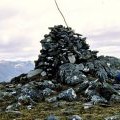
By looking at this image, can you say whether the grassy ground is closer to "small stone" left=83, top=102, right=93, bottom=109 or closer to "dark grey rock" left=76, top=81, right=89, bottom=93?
"small stone" left=83, top=102, right=93, bottom=109

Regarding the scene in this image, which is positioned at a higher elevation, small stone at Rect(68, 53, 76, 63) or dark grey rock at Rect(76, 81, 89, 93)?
small stone at Rect(68, 53, 76, 63)

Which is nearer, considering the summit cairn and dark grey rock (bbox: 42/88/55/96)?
dark grey rock (bbox: 42/88/55/96)

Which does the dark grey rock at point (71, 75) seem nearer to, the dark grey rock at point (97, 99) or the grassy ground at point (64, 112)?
the dark grey rock at point (97, 99)

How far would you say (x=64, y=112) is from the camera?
2778 cm

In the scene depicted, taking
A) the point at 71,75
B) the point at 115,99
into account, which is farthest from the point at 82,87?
the point at 115,99

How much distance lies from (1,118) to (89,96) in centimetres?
914

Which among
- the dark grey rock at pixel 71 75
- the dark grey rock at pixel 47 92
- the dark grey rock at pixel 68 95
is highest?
the dark grey rock at pixel 71 75

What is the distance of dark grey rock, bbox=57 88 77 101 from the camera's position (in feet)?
110

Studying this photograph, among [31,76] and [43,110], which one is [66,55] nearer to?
[31,76]

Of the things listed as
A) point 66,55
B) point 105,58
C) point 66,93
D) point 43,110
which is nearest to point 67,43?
point 66,55

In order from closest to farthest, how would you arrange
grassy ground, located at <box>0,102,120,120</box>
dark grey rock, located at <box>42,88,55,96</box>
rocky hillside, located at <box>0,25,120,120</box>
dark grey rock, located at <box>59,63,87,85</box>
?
grassy ground, located at <box>0,102,120,120</box> → rocky hillside, located at <box>0,25,120,120</box> → dark grey rock, located at <box>42,88,55,96</box> → dark grey rock, located at <box>59,63,87,85</box>

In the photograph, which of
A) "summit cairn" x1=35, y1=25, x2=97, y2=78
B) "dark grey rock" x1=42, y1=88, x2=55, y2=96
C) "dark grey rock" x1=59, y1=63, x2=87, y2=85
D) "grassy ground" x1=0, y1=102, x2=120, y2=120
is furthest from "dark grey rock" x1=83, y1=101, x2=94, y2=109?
"summit cairn" x1=35, y1=25, x2=97, y2=78

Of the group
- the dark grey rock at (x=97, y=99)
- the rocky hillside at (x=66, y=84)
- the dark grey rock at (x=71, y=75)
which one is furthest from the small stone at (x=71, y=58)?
the dark grey rock at (x=97, y=99)

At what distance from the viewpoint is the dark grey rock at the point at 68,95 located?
3365 cm
